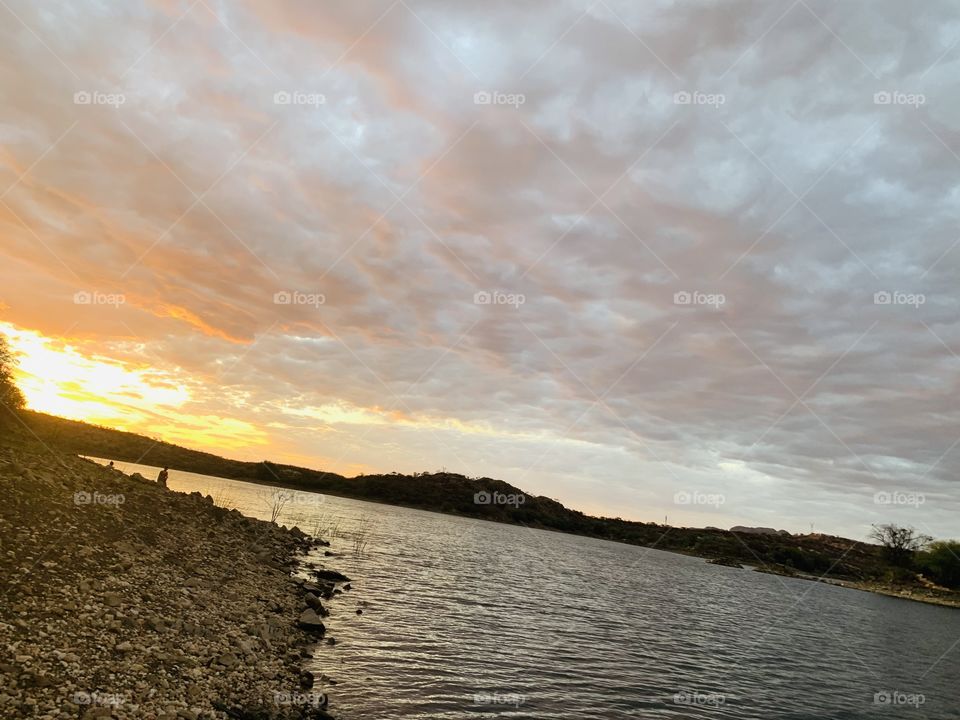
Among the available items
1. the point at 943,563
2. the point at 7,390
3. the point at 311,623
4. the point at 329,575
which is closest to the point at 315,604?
the point at 311,623

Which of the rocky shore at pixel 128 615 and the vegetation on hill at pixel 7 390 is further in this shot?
the vegetation on hill at pixel 7 390

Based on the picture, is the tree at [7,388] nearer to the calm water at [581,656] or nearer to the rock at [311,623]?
the calm water at [581,656]

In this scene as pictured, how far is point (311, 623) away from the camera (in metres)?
25.6

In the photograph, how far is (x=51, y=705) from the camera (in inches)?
476

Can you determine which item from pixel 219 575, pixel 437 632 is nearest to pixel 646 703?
pixel 437 632

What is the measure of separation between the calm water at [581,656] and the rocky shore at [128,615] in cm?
277

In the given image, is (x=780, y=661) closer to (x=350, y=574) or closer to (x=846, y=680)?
(x=846, y=680)

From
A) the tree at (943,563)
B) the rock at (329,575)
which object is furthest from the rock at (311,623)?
the tree at (943,563)

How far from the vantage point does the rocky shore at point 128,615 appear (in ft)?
44.3

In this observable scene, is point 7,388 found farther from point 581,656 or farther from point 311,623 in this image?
point 581,656

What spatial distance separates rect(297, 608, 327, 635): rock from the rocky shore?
0.21 ft

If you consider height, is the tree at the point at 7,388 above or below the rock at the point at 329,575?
above

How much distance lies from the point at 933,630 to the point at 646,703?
84462 millimetres

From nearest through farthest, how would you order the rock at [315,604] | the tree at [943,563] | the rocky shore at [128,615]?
the rocky shore at [128,615] < the rock at [315,604] < the tree at [943,563]
